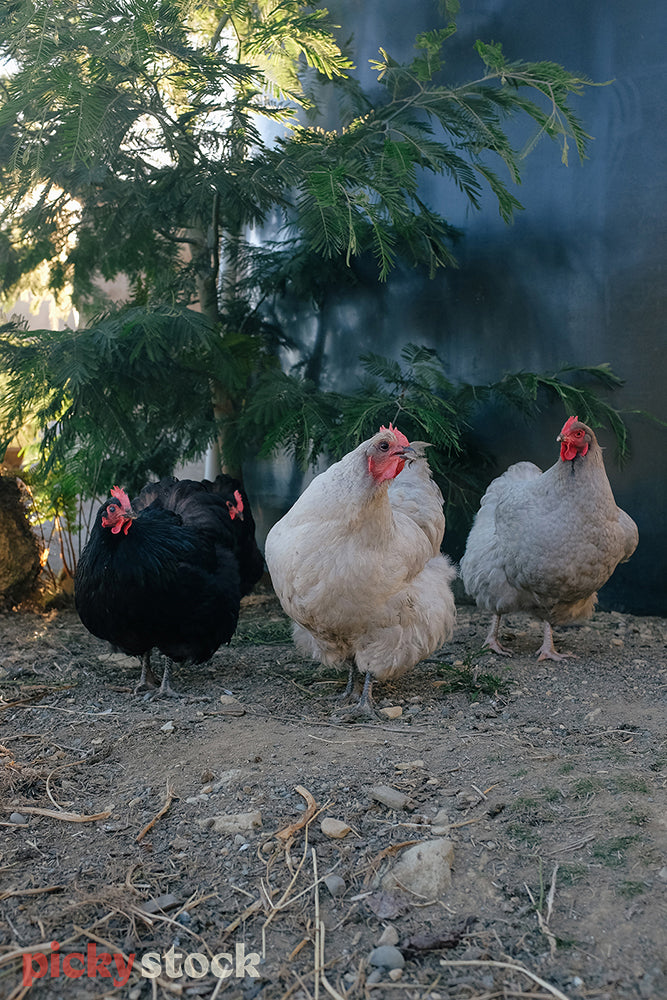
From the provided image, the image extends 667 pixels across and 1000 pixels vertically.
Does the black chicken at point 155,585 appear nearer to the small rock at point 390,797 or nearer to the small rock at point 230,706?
the small rock at point 230,706

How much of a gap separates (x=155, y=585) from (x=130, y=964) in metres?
2.00

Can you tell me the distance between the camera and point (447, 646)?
457 centimetres

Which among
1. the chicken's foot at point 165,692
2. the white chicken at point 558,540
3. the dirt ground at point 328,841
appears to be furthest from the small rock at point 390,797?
the white chicken at point 558,540

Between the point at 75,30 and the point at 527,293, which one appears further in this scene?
the point at 527,293

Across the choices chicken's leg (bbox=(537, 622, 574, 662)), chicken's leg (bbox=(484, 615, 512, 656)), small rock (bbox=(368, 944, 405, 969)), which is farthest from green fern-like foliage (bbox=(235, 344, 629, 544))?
small rock (bbox=(368, 944, 405, 969))

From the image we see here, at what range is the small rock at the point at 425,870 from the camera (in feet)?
6.36

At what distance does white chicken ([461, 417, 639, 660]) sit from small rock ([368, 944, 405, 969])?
8.43 feet

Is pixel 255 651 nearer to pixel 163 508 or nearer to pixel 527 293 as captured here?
pixel 163 508

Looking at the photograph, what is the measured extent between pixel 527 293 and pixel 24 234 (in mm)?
3340

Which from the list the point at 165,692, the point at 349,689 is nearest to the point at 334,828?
the point at 349,689

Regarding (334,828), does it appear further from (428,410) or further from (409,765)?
(428,410)

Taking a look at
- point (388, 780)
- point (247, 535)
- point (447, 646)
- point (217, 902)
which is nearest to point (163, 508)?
point (247, 535)

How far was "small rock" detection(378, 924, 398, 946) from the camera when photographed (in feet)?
5.78

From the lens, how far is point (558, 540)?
13.0 feet
